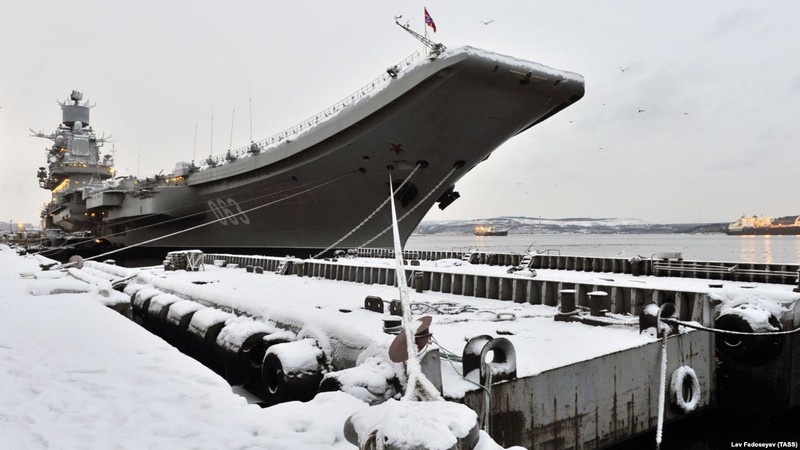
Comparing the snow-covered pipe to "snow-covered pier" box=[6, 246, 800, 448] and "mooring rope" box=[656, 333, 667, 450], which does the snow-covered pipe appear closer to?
"snow-covered pier" box=[6, 246, 800, 448]

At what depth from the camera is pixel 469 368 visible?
18.2 feet

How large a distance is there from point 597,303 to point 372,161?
538 inches

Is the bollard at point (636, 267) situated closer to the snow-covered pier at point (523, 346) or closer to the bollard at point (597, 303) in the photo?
the snow-covered pier at point (523, 346)

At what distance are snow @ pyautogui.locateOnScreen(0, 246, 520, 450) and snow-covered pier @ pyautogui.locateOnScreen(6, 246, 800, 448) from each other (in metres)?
0.77

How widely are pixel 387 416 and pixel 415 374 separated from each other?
0.68 meters

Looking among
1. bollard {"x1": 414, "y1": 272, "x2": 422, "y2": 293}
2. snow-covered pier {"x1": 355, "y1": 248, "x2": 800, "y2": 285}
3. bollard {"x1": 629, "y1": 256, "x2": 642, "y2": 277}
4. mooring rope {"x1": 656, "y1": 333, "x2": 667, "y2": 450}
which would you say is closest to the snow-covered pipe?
mooring rope {"x1": 656, "y1": 333, "x2": 667, "y2": 450}

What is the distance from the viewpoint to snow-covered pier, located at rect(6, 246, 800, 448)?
18.7 feet

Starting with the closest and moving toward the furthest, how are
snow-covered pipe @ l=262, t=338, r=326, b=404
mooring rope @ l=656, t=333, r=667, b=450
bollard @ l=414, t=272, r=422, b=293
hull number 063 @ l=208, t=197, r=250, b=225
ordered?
snow-covered pipe @ l=262, t=338, r=326, b=404 → mooring rope @ l=656, t=333, r=667, b=450 → bollard @ l=414, t=272, r=422, b=293 → hull number 063 @ l=208, t=197, r=250, b=225

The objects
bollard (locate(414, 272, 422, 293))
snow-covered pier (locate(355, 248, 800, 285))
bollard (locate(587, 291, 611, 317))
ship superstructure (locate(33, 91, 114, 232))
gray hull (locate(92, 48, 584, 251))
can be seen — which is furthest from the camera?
ship superstructure (locate(33, 91, 114, 232))

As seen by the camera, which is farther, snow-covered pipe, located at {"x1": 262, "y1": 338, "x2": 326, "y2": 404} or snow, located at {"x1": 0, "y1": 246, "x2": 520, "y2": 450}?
snow-covered pipe, located at {"x1": 262, "y1": 338, "x2": 326, "y2": 404}

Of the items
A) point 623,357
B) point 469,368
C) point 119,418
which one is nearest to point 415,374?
point 469,368

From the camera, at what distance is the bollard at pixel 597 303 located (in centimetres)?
912

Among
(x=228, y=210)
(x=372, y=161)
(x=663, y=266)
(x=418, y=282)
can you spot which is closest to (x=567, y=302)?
(x=418, y=282)

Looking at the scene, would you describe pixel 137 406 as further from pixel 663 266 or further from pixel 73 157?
pixel 73 157
